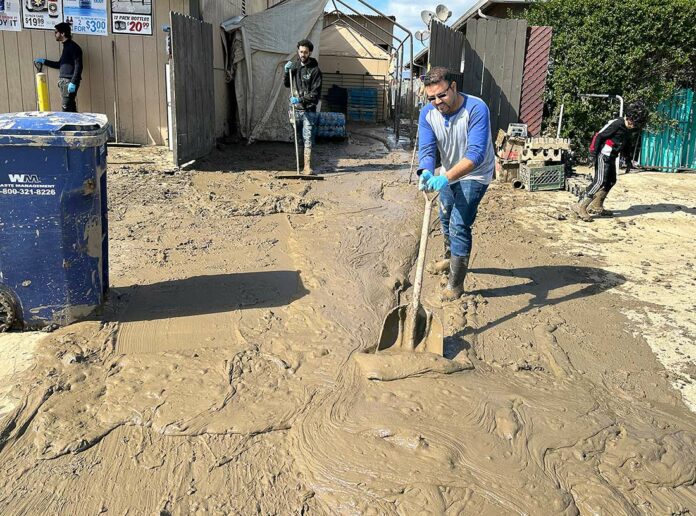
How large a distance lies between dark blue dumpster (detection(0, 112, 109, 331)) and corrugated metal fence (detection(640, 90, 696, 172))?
10.9m

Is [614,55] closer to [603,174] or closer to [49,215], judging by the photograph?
[603,174]

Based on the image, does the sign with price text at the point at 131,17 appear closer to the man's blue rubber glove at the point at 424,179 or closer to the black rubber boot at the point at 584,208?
the black rubber boot at the point at 584,208

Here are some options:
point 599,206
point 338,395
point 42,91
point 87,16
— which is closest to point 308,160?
point 599,206

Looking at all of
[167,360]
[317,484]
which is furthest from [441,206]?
[317,484]

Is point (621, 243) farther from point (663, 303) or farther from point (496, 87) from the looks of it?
point (496, 87)

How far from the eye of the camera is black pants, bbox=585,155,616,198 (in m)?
7.48

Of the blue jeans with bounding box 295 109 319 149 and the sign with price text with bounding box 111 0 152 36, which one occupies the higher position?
the sign with price text with bounding box 111 0 152 36

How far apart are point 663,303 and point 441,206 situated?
199cm

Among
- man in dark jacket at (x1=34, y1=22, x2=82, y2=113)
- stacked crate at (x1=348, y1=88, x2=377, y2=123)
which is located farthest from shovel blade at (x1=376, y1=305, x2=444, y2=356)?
stacked crate at (x1=348, y1=88, x2=377, y2=123)

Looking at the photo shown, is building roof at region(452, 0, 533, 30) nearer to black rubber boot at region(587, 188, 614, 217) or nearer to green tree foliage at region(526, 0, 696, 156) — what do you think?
green tree foliage at region(526, 0, 696, 156)

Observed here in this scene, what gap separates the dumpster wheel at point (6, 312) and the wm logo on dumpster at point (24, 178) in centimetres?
73

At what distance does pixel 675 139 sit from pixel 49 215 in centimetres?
1146

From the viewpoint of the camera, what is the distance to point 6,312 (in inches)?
149

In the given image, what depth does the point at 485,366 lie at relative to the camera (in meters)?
3.74
